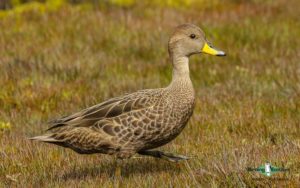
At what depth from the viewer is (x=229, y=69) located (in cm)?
1036

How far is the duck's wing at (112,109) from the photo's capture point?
20.2 feet

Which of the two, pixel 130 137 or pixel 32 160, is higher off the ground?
pixel 130 137

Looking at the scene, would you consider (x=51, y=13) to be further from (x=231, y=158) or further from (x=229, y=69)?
(x=231, y=158)

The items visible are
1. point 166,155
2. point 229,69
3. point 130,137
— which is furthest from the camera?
point 229,69

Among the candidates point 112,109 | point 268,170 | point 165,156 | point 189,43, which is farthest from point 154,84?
point 268,170

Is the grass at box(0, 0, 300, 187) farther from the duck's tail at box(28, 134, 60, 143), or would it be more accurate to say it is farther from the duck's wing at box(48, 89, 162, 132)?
the duck's wing at box(48, 89, 162, 132)

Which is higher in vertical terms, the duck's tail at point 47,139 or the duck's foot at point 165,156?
the duck's tail at point 47,139

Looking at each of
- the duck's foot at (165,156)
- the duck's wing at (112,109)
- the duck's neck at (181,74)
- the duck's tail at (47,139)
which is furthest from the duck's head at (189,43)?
the duck's tail at (47,139)

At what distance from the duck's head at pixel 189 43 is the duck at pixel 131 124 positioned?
0.35m

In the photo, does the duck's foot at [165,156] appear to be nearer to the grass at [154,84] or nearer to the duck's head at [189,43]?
the grass at [154,84]

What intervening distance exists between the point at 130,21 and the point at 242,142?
6197 mm

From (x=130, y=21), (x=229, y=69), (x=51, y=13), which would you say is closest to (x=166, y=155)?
(x=229, y=69)

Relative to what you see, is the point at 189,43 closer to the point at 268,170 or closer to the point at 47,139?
the point at 47,139

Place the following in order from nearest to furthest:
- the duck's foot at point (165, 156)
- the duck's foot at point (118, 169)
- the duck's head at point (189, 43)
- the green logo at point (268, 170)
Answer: the green logo at point (268, 170) < the duck's foot at point (118, 169) < the duck's foot at point (165, 156) < the duck's head at point (189, 43)
